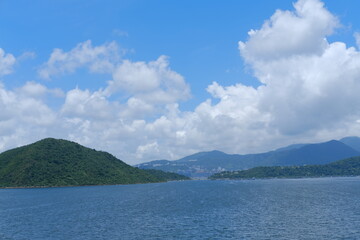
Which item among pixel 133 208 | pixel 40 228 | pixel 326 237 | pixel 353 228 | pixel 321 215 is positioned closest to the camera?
pixel 326 237

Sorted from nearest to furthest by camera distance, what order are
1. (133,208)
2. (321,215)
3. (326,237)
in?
(326,237)
(321,215)
(133,208)

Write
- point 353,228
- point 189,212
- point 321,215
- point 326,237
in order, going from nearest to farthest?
point 326,237, point 353,228, point 321,215, point 189,212

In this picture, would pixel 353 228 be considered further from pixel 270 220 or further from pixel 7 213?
pixel 7 213

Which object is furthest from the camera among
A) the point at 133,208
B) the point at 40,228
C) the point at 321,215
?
the point at 133,208

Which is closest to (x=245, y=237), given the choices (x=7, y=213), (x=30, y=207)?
(x=7, y=213)

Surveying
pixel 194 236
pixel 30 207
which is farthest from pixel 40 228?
pixel 30 207

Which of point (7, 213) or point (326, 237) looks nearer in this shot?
point (326, 237)

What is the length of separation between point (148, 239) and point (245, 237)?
88.7ft

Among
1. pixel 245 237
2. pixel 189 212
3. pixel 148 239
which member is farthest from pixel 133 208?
pixel 245 237

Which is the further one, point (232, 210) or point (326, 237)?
point (232, 210)

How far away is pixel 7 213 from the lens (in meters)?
145

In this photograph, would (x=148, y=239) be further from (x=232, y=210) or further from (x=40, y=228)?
(x=232, y=210)

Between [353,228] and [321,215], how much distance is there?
24.6 m

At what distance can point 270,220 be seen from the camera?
11112cm
